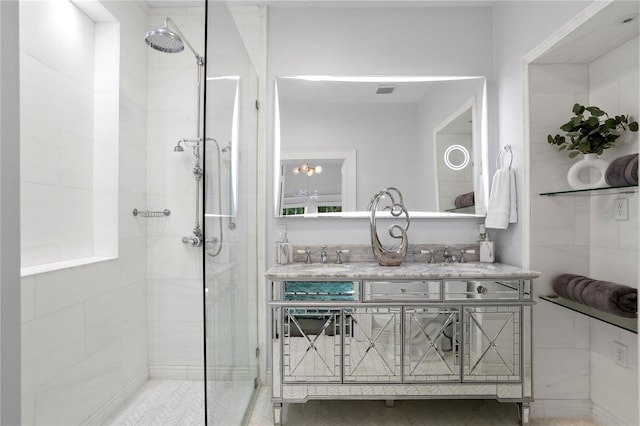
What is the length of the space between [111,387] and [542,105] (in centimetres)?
283

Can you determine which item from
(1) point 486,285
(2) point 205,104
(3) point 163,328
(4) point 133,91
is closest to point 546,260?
(1) point 486,285

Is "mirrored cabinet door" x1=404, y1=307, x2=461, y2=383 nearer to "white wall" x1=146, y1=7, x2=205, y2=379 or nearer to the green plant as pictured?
the green plant

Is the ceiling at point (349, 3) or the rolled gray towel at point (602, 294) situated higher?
the ceiling at point (349, 3)

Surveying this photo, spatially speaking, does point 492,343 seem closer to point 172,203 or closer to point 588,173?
point 588,173

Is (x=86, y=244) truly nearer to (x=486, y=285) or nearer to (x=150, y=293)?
(x=150, y=293)

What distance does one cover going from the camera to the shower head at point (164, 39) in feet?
5.50

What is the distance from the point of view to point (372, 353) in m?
1.88

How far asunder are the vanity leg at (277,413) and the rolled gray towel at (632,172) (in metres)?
1.91

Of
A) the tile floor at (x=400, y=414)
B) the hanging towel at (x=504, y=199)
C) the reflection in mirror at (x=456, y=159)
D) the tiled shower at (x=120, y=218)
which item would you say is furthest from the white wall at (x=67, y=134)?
the hanging towel at (x=504, y=199)

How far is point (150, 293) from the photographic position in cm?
239

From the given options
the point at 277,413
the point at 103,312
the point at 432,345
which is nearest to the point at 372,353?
the point at 432,345

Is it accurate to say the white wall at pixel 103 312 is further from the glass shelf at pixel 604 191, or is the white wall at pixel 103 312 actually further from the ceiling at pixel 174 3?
the glass shelf at pixel 604 191

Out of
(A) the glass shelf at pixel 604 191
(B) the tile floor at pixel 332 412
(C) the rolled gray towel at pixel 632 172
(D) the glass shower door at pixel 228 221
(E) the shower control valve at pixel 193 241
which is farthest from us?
A: (E) the shower control valve at pixel 193 241

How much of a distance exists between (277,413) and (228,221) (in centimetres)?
109
